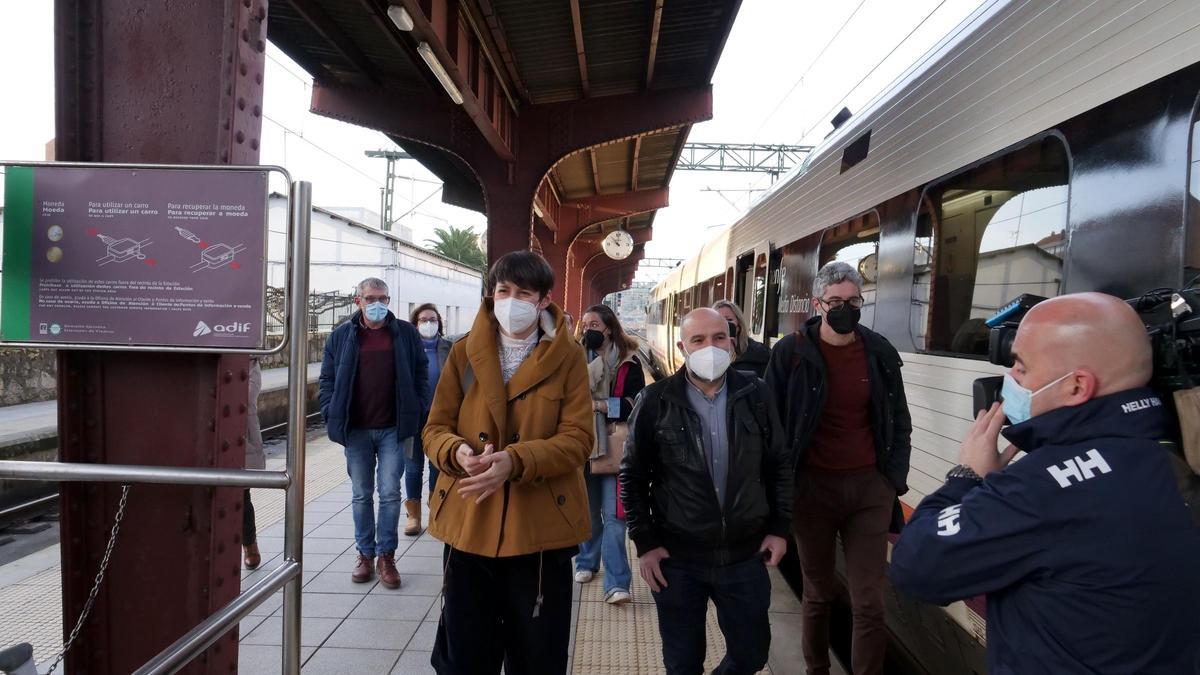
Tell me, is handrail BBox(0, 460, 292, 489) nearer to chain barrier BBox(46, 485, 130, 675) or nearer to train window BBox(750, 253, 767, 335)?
chain barrier BBox(46, 485, 130, 675)

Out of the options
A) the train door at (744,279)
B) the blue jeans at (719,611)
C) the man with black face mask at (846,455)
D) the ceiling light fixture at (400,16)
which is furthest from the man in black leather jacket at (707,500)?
the train door at (744,279)

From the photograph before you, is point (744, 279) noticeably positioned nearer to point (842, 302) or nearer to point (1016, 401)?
point (842, 302)

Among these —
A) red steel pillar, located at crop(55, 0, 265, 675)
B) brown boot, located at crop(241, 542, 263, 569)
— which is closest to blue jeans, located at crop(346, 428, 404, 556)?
brown boot, located at crop(241, 542, 263, 569)

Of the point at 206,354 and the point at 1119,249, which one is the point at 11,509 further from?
the point at 1119,249

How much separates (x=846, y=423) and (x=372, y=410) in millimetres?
2707

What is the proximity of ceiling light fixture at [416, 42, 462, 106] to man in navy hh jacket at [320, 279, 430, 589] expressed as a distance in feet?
6.25

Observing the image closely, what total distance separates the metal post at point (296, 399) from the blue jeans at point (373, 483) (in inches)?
98.5

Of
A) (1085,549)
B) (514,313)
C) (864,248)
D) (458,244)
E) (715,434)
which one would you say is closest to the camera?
(1085,549)

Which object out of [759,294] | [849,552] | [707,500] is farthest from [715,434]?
[759,294]

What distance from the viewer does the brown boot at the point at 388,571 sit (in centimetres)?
412

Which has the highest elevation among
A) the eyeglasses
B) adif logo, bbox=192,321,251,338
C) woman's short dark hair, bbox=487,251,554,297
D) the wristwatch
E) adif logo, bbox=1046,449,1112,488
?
woman's short dark hair, bbox=487,251,554,297

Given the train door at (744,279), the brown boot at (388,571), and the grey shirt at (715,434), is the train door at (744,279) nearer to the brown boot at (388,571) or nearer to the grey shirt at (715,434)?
the brown boot at (388,571)

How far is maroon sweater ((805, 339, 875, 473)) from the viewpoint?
2.86m

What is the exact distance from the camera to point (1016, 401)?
56.3 inches
